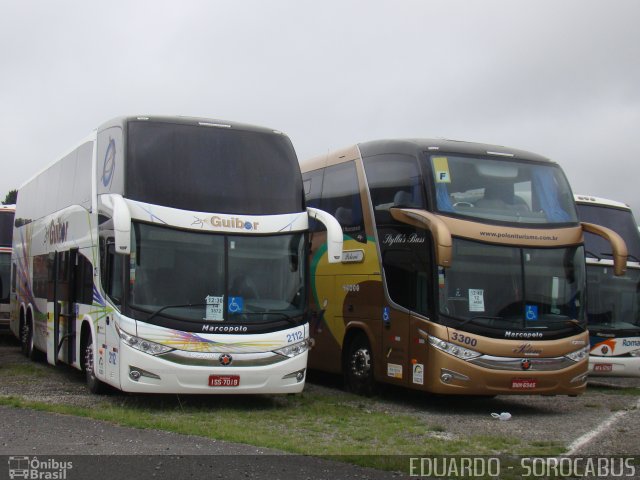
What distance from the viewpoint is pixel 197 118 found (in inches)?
549

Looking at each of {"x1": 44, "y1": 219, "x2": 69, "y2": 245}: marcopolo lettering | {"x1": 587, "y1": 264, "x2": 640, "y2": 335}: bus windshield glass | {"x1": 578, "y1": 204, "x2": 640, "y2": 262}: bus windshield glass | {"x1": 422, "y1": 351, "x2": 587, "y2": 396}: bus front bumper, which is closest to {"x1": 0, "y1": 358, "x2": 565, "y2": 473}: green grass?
Answer: {"x1": 422, "y1": 351, "x2": 587, "y2": 396}: bus front bumper

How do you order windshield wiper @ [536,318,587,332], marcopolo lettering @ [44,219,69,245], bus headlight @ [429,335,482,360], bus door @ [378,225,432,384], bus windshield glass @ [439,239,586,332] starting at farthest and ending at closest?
marcopolo lettering @ [44,219,69,245] < windshield wiper @ [536,318,587,332] < bus door @ [378,225,432,384] < bus windshield glass @ [439,239,586,332] < bus headlight @ [429,335,482,360]

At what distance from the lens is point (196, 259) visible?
13.0 m

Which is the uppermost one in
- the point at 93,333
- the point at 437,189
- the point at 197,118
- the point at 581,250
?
the point at 197,118

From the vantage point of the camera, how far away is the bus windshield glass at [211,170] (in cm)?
1304

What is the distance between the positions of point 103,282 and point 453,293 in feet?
16.4

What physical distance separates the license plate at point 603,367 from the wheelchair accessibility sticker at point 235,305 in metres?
8.36

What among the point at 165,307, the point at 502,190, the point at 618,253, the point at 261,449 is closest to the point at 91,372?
the point at 165,307

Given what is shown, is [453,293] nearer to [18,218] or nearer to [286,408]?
[286,408]

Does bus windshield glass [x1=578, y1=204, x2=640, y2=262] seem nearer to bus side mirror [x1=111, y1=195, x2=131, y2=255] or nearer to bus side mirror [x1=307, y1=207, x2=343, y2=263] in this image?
bus side mirror [x1=307, y1=207, x2=343, y2=263]

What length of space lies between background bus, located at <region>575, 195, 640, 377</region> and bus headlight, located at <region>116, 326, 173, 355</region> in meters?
9.25

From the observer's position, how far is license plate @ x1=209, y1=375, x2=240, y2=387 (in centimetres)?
1273

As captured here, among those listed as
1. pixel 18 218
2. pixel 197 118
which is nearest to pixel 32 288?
pixel 18 218

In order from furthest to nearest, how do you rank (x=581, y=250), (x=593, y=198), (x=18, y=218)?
(x=18, y=218), (x=593, y=198), (x=581, y=250)
